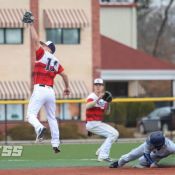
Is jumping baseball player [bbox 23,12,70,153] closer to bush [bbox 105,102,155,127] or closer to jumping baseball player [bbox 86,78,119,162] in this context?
jumping baseball player [bbox 86,78,119,162]

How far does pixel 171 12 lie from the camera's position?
74.1 meters

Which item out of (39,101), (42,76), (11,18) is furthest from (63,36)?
(39,101)

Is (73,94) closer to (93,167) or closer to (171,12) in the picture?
(93,167)

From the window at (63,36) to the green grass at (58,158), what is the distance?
1511cm

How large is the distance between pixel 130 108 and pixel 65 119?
3.73 m

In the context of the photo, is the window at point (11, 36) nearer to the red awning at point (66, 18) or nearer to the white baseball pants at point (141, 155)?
the red awning at point (66, 18)

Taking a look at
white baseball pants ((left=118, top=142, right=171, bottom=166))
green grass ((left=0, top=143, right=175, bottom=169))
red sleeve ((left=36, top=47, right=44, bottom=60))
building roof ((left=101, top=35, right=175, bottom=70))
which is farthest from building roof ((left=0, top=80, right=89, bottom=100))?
white baseball pants ((left=118, top=142, right=171, bottom=166))

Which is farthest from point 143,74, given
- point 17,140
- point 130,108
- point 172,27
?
point 172,27

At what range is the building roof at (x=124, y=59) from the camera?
44656 mm

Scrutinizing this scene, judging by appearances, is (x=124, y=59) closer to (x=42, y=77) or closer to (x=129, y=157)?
(x=42, y=77)

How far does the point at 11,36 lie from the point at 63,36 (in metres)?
2.51

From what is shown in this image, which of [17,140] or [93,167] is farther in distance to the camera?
[17,140]

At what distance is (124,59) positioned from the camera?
150 feet

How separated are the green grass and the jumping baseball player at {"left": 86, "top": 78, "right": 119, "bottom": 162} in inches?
13.2
